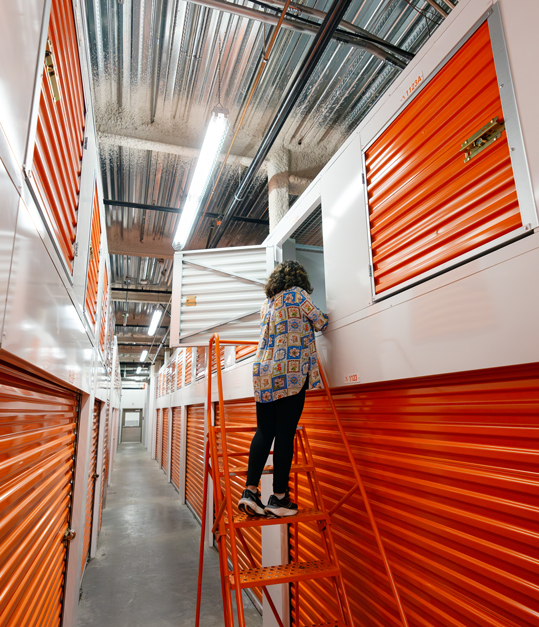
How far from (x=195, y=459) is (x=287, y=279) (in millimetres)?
7377

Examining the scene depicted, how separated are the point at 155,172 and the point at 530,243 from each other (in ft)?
19.7

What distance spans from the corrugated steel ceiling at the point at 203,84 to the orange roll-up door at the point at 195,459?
497cm

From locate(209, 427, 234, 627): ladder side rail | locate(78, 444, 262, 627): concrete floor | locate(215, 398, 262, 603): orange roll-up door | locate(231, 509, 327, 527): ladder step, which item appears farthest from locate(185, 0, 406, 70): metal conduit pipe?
locate(78, 444, 262, 627): concrete floor

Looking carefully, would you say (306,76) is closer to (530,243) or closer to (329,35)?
(329,35)

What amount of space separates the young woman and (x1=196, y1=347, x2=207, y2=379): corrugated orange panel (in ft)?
19.1

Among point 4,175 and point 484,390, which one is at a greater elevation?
point 4,175

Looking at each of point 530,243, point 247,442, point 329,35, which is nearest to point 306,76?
point 329,35

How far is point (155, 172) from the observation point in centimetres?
643

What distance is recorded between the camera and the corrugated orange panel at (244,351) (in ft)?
17.3

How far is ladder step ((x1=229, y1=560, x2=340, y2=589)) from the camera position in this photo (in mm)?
2215

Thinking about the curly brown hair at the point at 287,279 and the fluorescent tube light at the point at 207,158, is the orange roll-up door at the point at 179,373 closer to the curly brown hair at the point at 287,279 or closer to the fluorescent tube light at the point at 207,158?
the fluorescent tube light at the point at 207,158

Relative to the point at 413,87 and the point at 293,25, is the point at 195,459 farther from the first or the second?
the point at 413,87

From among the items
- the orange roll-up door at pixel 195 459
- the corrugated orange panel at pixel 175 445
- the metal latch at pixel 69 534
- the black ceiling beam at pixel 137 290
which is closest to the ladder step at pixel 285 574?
the metal latch at pixel 69 534

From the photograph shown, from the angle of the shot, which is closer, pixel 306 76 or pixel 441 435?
pixel 441 435
